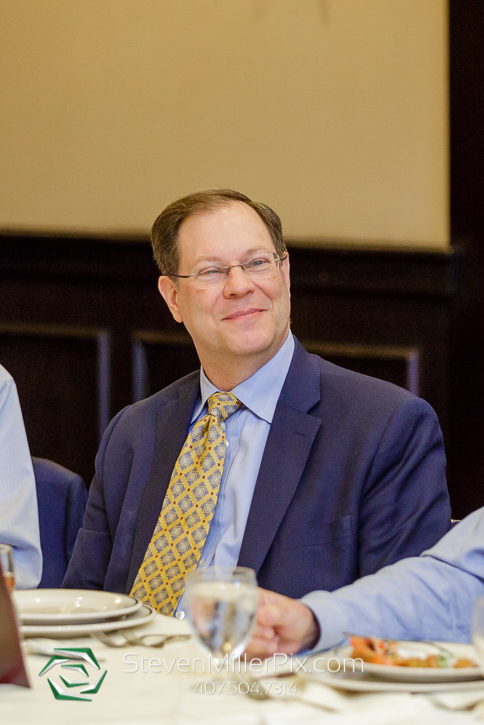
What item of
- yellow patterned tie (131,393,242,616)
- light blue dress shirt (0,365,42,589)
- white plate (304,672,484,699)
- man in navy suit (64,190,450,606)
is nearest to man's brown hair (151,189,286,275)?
man in navy suit (64,190,450,606)

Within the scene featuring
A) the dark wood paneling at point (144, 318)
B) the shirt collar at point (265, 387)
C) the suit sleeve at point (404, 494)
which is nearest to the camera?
the suit sleeve at point (404, 494)

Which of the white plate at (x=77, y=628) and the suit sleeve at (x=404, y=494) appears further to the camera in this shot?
the suit sleeve at (x=404, y=494)

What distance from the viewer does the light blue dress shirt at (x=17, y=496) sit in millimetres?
2158

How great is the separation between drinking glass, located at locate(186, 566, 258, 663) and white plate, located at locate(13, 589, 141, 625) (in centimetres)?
29

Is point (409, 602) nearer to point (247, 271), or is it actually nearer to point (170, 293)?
point (247, 271)

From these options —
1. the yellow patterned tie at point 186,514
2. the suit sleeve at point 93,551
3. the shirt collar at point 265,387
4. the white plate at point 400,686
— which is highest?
the shirt collar at point 265,387

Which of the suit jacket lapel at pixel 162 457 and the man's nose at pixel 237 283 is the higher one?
the man's nose at pixel 237 283

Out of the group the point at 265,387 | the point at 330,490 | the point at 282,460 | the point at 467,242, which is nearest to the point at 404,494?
the point at 330,490

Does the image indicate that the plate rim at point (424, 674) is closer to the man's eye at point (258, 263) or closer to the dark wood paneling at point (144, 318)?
the man's eye at point (258, 263)

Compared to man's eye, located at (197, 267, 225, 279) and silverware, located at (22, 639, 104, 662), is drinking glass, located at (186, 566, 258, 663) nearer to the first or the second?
silverware, located at (22, 639, 104, 662)

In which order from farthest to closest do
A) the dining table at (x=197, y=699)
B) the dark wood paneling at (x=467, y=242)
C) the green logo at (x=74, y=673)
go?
1. the dark wood paneling at (x=467, y=242)
2. the green logo at (x=74, y=673)
3. the dining table at (x=197, y=699)

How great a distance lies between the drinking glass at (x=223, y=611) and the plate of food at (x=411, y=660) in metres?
0.13

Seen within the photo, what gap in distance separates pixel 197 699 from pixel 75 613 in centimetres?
36

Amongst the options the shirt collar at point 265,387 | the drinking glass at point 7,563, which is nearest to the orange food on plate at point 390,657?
the drinking glass at point 7,563
